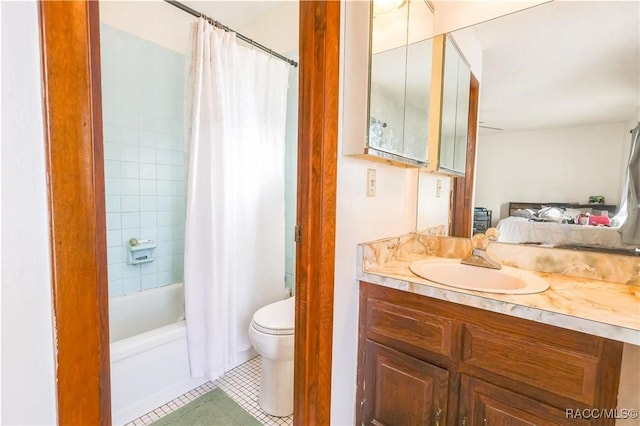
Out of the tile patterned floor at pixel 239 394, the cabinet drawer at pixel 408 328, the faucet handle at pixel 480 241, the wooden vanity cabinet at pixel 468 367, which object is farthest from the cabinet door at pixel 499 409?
the tile patterned floor at pixel 239 394

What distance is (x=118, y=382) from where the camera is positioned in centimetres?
140

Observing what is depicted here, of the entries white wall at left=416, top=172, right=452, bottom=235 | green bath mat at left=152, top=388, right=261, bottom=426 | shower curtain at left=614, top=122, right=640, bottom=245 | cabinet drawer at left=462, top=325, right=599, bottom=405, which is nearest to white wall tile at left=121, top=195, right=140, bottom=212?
green bath mat at left=152, top=388, right=261, bottom=426

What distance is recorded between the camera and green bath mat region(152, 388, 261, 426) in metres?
1.46

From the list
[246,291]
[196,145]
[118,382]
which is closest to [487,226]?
[246,291]

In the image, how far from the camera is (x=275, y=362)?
152cm

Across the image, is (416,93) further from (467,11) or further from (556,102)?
(556,102)

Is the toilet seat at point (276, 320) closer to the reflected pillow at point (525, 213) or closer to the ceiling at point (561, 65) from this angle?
the reflected pillow at point (525, 213)

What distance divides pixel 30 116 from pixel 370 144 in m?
0.92

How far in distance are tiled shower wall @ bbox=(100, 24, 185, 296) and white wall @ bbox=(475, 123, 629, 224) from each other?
2039 millimetres

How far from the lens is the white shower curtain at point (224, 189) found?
5.62 feet

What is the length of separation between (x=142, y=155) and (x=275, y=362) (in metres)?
1.63

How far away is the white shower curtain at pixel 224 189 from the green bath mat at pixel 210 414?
159mm
